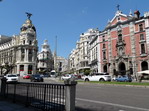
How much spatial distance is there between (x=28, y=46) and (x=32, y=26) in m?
15.0

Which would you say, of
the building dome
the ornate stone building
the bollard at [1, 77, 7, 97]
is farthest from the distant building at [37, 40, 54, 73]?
the bollard at [1, 77, 7, 97]

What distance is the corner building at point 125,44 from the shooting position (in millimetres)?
42031

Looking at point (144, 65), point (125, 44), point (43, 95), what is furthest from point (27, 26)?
point (43, 95)

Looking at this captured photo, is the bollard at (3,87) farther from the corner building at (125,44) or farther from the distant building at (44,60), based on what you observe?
the distant building at (44,60)

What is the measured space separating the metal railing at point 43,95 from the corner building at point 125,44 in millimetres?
39028

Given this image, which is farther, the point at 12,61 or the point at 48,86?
the point at 12,61

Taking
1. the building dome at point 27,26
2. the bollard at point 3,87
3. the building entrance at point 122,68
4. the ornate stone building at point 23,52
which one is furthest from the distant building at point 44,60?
the bollard at point 3,87

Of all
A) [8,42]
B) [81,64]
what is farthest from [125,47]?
[8,42]

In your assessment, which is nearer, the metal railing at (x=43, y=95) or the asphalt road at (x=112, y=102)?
the metal railing at (x=43, y=95)

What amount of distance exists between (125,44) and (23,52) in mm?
60895

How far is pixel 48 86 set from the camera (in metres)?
6.85

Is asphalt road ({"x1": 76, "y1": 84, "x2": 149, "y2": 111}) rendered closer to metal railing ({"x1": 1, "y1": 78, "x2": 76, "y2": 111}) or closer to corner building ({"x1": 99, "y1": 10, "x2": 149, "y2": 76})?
metal railing ({"x1": 1, "y1": 78, "x2": 76, "y2": 111})

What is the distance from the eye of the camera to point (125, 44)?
46031mm

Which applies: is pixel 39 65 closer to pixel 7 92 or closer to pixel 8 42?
pixel 8 42
